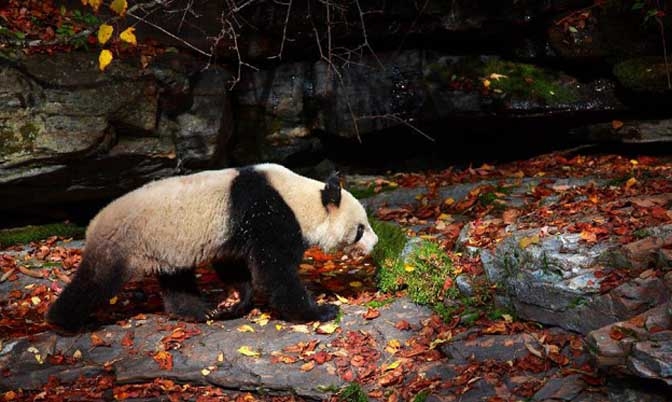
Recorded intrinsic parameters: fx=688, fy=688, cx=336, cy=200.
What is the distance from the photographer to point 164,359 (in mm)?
6480

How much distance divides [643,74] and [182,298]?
752cm

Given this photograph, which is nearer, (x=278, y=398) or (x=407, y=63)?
(x=278, y=398)

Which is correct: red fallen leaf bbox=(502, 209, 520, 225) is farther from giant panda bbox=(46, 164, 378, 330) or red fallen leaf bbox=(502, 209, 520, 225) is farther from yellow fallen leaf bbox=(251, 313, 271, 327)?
yellow fallen leaf bbox=(251, 313, 271, 327)

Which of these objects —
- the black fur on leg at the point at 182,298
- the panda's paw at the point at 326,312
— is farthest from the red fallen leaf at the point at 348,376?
the black fur on leg at the point at 182,298

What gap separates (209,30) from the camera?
1065 cm

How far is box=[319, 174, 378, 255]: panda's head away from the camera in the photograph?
7262 mm

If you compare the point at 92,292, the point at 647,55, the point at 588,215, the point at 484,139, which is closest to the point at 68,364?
the point at 92,292

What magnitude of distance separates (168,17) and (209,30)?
0.64 metres

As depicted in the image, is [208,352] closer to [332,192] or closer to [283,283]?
[283,283]

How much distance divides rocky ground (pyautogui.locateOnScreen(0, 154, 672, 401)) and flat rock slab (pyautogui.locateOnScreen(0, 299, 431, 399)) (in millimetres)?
18

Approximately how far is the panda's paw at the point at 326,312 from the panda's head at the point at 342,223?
65 cm

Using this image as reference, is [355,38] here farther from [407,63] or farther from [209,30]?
[209,30]

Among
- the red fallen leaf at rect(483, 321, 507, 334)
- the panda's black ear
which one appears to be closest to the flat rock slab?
the red fallen leaf at rect(483, 321, 507, 334)

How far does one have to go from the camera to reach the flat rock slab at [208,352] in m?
6.22
